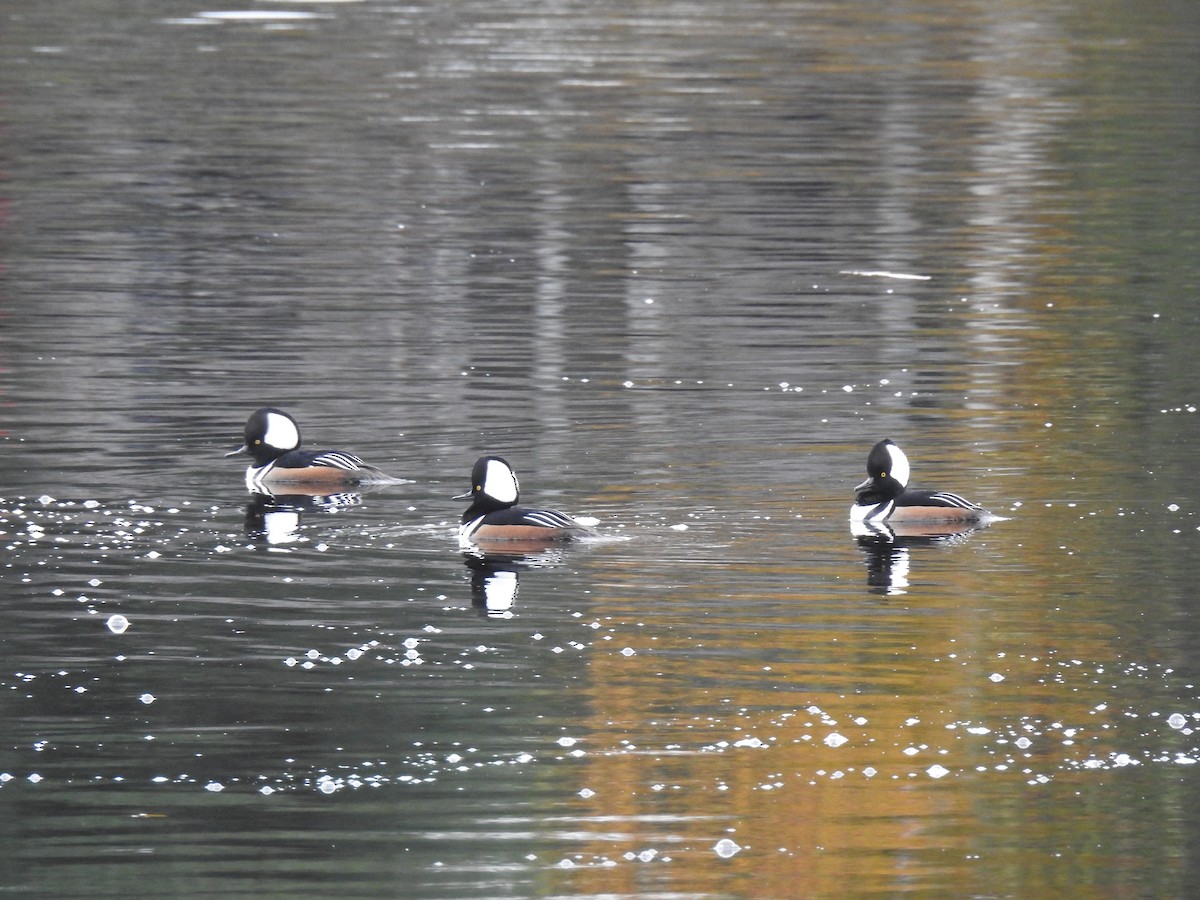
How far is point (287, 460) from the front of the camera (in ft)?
54.7

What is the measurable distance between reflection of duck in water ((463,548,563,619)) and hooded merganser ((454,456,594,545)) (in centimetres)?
11

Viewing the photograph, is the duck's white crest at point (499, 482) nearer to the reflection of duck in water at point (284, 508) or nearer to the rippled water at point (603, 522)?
the rippled water at point (603, 522)

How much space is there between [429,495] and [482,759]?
18.1 ft

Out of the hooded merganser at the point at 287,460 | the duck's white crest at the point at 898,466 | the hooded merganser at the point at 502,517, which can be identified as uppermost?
the hooded merganser at the point at 287,460

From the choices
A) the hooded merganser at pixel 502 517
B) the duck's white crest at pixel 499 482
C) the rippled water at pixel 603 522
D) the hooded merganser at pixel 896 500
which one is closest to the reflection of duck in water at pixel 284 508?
the rippled water at pixel 603 522

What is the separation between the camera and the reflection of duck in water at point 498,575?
44.5ft

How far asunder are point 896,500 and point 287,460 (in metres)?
4.06

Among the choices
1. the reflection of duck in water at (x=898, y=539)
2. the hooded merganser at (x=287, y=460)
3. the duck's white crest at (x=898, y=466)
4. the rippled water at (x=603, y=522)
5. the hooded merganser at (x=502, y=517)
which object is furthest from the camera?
the hooded merganser at (x=287, y=460)

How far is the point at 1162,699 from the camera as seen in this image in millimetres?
11742

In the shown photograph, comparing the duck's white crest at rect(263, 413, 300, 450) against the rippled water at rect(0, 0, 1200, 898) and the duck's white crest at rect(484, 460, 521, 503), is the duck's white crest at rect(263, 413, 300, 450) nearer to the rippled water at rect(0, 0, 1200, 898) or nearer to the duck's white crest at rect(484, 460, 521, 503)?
the rippled water at rect(0, 0, 1200, 898)

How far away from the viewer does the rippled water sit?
10125mm

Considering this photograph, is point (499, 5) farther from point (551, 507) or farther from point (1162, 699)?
point (1162, 699)

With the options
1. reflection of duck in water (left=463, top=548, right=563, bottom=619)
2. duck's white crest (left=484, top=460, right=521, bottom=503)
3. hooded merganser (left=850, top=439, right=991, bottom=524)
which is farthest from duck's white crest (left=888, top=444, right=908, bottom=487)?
duck's white crest (left=484, top=460, right=521, bottom=503)

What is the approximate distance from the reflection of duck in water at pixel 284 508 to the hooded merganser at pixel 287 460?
9 centimetres
